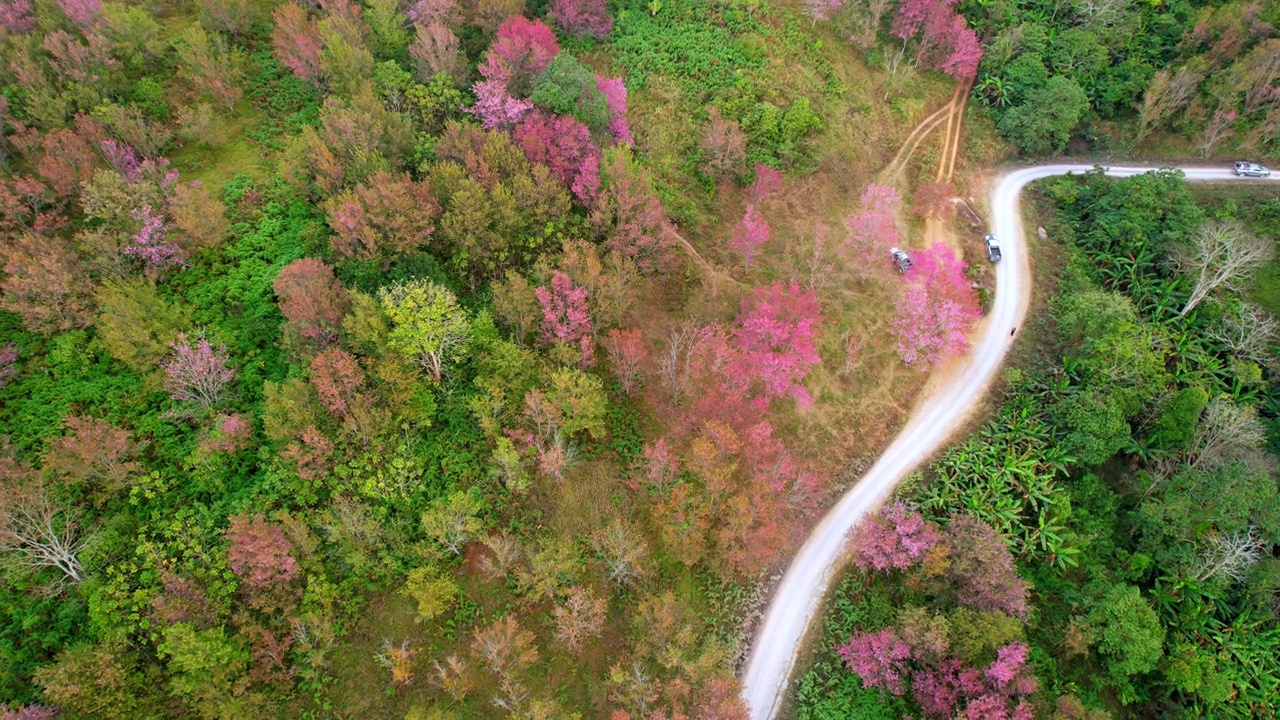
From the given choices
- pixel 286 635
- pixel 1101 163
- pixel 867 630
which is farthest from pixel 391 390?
pixel 1101 163

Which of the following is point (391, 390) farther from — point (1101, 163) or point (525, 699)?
point (1101, 163)

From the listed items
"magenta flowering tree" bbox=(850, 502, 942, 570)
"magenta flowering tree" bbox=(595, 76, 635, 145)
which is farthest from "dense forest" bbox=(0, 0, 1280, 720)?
"magenta flowering tree" bbox=(595, 76, 635, 145)

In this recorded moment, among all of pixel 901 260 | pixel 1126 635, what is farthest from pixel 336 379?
pixel 1126 635

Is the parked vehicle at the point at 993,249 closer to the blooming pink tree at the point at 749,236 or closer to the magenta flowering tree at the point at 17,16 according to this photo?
the blooming pink tree at the point at 749,236

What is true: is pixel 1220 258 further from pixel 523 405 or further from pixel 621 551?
pixel 523 405

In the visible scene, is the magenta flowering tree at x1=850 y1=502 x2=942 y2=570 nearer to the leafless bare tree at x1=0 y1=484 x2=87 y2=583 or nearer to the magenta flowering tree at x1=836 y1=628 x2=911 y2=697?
the magenta flowering tree at x1=836 y1=628 x2=911 y2=697

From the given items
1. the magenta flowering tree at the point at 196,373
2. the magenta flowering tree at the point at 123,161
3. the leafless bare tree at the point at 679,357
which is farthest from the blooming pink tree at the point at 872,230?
the magenta flowering tree at the point at 123,161
